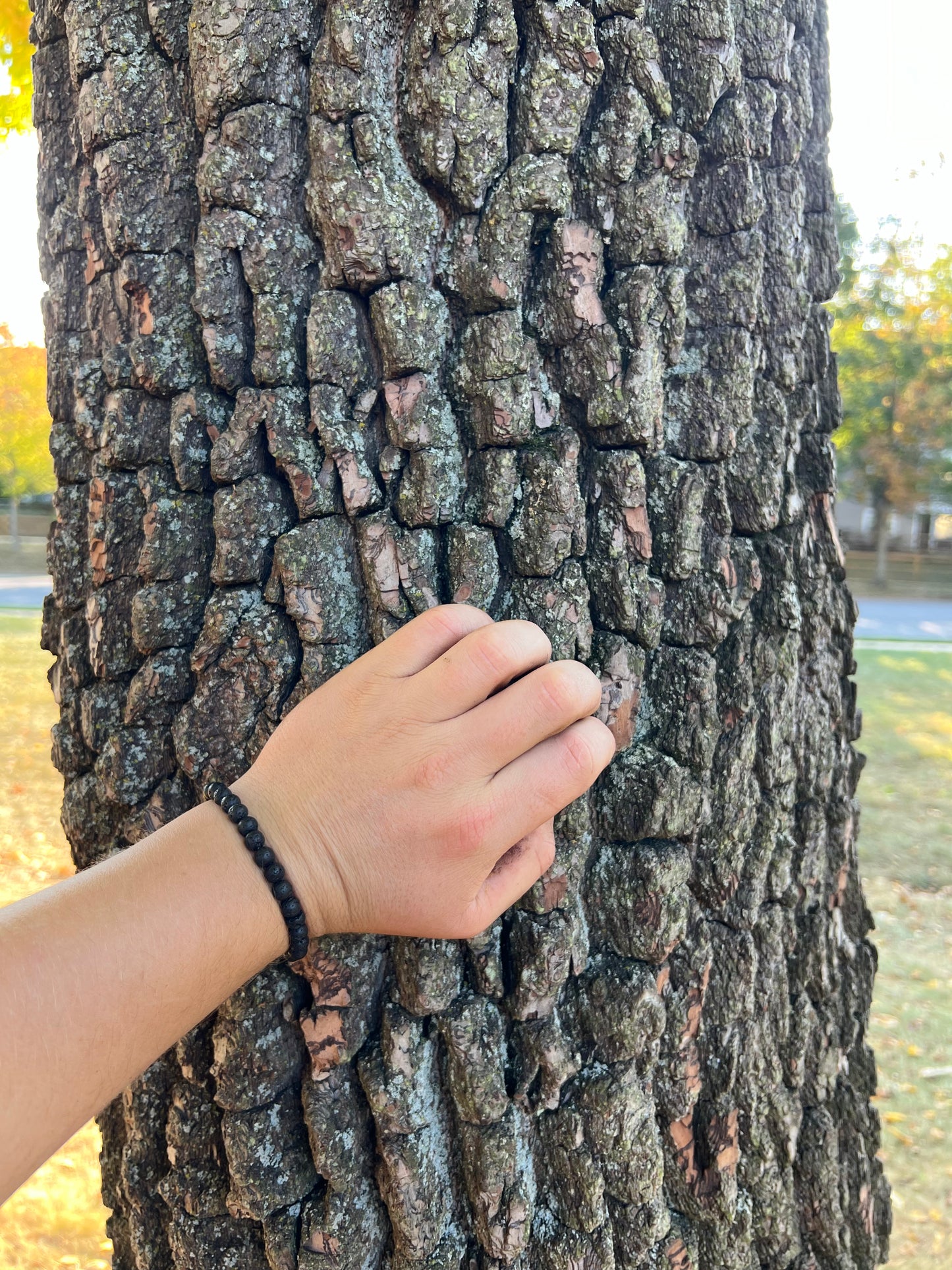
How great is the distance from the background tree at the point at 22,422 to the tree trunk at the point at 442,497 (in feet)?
25.7

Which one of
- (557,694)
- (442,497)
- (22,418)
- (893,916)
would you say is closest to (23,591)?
(22,418)

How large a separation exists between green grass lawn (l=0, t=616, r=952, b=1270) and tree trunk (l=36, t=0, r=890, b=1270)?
180 centimetres

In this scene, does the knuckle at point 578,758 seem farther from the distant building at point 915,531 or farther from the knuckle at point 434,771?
the distant building at point 915,531

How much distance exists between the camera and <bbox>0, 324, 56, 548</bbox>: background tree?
12359mm

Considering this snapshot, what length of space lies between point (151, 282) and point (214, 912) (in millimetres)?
892

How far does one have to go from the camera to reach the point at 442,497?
1.28 metres

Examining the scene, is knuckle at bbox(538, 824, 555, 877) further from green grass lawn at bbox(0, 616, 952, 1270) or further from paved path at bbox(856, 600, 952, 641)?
paved path at bbox(856, 600, 952, 641)

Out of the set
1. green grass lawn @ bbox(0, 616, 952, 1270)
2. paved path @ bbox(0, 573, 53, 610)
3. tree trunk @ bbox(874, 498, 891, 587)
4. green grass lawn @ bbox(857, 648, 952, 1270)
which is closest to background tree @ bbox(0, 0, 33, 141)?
green grass lawn @ bbox(0, 616, 952, 1270)

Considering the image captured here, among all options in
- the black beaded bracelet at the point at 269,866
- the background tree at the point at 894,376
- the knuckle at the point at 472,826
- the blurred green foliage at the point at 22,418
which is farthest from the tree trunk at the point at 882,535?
the black beaded bracelet at the point at 269,866

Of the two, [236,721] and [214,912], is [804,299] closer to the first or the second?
[236,721]

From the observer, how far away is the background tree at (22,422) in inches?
487

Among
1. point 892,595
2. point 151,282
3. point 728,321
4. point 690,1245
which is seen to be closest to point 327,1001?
point 690,1245

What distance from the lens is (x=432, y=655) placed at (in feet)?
3.86

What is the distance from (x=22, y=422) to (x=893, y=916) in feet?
48.4
